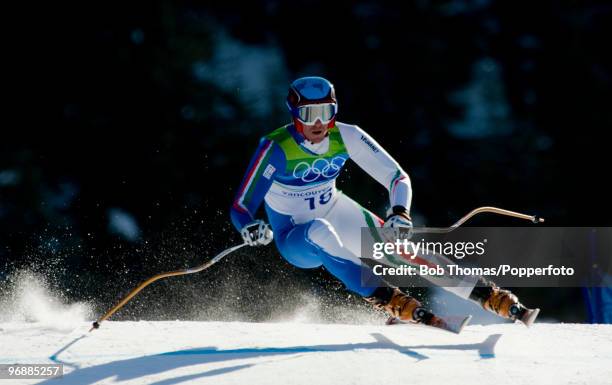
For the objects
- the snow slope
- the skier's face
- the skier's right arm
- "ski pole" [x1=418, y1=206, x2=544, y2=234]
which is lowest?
the snow slope

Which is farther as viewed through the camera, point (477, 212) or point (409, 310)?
point (477, 212)

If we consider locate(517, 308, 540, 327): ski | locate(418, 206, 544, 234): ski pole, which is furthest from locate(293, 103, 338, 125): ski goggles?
locate(517, 308, 540, 327): ski

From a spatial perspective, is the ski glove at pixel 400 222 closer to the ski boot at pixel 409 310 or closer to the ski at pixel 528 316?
the ski boot at pixel 409 310

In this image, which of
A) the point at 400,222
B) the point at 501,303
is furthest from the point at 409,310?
the point at 501,303

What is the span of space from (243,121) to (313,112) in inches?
142

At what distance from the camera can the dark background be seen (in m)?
6.79

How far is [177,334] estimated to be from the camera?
360cm

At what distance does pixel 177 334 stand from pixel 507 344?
1493 mm

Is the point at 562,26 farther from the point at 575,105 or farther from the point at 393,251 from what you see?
the point at 393,251

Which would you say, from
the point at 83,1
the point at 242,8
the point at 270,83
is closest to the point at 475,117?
the point at 270,83

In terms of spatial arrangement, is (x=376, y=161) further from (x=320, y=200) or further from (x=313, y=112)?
(x=313, y=112)

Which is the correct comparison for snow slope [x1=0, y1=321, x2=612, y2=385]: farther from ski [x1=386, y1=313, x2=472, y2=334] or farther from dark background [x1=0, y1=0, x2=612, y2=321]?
dark background [x1=0, y1=0, x2=612, y2=321]

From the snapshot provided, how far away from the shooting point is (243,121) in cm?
705

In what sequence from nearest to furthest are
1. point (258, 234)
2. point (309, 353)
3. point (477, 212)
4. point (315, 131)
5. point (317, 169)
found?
point (309, 353) → point (258, 234) → point (315, 131) → point (317, 169) → point (477, 212)
